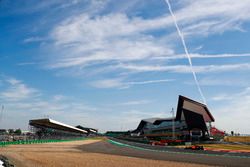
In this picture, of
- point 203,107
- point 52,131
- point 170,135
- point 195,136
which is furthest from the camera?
point 52,131

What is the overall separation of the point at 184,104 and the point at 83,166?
9682 cm

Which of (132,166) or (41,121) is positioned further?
(41,121)

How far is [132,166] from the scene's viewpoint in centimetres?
2445

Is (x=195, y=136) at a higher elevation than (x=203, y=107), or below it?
below

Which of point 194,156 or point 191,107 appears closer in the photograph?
point 194,156

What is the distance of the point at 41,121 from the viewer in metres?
113

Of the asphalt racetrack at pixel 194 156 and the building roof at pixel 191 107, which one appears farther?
the building roof at pixel 191 107

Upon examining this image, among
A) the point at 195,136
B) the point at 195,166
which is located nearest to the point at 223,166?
the point at 195,166

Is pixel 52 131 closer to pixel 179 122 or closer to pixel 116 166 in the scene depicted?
pixel 179 122

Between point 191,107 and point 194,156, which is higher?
point 191,107

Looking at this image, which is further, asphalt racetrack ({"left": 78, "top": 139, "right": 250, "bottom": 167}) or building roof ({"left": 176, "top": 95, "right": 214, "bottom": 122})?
building roof ({"left": 176, "top": 95, "right": 214, "bottom": 122})

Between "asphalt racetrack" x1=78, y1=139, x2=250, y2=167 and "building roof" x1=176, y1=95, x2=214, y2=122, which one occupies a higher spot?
"building roof" x1=176, y1=95, x2=214, y2=122

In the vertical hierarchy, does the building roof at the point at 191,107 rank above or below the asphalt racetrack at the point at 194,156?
above

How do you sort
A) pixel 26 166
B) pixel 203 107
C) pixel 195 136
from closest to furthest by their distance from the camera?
pixel 26 166 → pixel 195 136 → pixel 203 107
